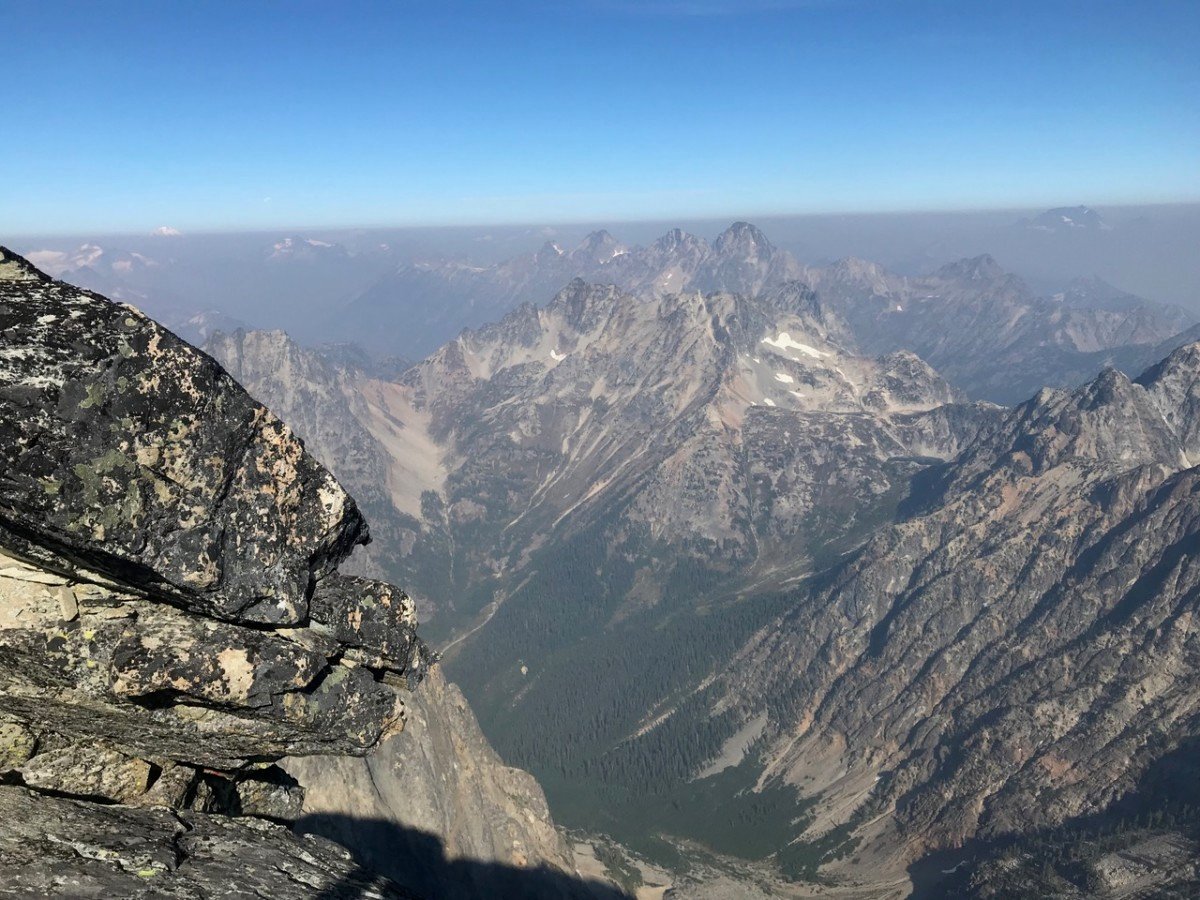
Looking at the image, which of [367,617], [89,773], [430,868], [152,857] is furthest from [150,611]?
[430,868]

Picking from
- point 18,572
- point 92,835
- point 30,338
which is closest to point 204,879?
point 92,835

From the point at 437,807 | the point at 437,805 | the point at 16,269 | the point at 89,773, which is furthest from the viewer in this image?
the point at 437,805

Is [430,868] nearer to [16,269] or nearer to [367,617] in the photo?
[367,617]

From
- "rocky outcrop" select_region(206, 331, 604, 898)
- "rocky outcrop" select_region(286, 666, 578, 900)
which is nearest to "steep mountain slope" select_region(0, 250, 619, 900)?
"rocky outcrop" select_region(286, 666, 578, 900)

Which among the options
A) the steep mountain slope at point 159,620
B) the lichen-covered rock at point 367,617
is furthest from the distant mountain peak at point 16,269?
the lichen-covered rock at point 367,617

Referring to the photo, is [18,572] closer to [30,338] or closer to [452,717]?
[30,338]

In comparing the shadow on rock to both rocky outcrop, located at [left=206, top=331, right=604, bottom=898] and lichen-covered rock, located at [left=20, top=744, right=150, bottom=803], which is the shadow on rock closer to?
rocky outcrop, located at [left=206, top=331, right=604, bottom=898]
